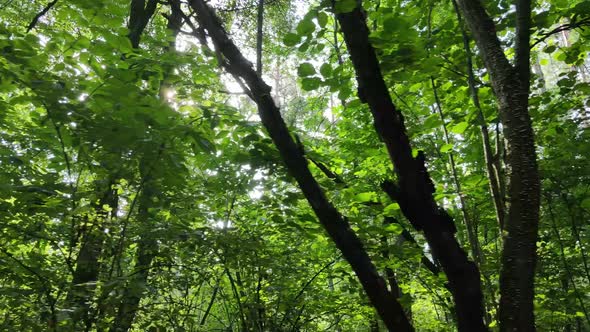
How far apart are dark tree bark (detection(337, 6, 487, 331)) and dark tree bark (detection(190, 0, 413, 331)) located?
33 centimetres

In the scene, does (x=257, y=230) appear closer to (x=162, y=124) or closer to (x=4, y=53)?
(x=162, y=124)

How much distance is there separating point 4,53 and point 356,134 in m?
4.56

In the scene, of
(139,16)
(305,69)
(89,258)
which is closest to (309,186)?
(305,69)

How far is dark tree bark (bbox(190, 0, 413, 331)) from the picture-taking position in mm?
1791

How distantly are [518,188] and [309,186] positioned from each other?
0.92 meters

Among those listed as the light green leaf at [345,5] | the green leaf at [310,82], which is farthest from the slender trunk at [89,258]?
the light green leaf at [345,5]

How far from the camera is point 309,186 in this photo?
6.23 feet

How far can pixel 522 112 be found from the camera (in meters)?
1.28

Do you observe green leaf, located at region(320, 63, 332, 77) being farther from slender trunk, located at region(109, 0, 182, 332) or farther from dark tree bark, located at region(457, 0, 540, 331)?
slender trunk, located at region(109, 0, 182, 332)

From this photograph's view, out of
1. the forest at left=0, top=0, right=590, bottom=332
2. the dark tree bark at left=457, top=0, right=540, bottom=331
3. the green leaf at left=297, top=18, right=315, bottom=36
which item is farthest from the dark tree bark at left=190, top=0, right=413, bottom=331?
the dark tree bark at left=457, top=0, right=540, bottom=331

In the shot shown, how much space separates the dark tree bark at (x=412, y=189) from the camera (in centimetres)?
155

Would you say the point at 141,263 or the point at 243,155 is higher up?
the point at 243,155

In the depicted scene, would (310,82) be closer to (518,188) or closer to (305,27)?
(305,27)

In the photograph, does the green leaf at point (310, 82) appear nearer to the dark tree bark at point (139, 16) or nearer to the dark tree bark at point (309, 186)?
the dark tree bark at point (309, 186)
